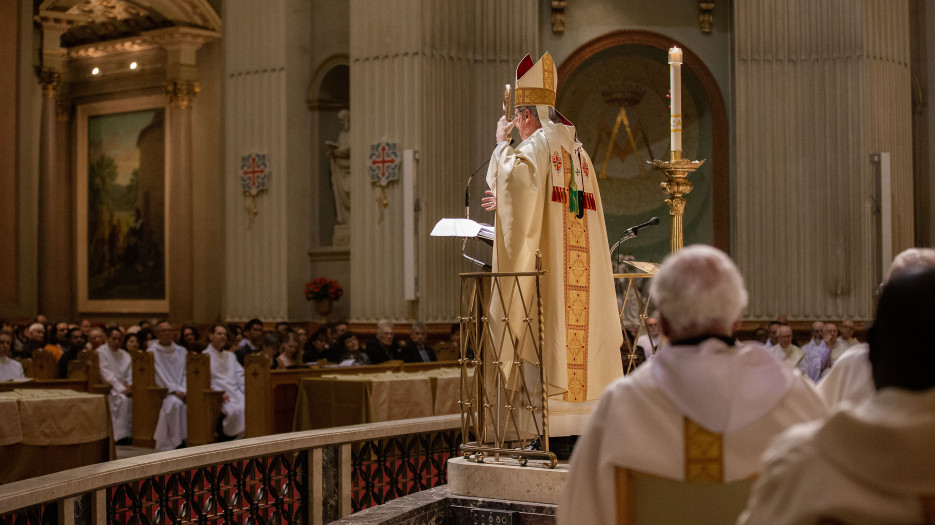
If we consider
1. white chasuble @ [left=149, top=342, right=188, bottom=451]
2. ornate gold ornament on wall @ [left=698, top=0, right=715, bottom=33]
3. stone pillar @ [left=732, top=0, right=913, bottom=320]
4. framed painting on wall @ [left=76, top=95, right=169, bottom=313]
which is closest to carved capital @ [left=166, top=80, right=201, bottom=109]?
framed painting on wall @ [left=76, top=95, right=169, bottom=313]

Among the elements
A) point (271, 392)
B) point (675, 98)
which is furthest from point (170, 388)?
point (675, 98)

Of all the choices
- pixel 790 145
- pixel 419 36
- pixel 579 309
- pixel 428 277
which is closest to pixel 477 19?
pixel 419 36

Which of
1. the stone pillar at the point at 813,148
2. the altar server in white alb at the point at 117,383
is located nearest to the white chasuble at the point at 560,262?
the altar server in white alb at the point at 117,383

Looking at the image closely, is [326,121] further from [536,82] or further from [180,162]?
[536,82]

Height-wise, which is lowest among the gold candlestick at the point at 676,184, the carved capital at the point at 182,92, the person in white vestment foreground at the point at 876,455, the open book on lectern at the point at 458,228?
the person in white vestment foreground at the point at 876,455

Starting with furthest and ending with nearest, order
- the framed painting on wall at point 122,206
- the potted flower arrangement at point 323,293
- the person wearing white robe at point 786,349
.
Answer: the framed painting on wall at point 122,206
the potted flower arrangement at point 323,293
the person wearing white robe at point 786,349

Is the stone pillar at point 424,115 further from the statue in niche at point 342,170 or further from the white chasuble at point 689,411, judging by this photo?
the white chasuble at point 689,411

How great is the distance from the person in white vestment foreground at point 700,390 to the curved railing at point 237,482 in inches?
104

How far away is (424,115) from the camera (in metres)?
12.8

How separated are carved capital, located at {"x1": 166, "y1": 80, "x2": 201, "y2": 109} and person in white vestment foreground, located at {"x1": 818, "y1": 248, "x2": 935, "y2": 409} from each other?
52.4 ft

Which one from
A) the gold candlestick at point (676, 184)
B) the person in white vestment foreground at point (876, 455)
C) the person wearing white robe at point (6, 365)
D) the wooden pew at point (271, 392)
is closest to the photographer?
the person in white vestment foreground at point (876, 455)

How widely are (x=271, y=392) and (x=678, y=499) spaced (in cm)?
712

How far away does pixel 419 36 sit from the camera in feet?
42.2

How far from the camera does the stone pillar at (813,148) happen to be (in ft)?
41.8
